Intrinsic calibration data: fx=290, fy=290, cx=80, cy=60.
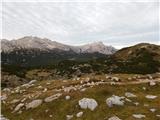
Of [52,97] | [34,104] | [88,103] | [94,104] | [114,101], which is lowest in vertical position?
[34,104]

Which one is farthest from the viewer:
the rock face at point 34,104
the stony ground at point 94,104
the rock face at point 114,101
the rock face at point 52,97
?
the rock face at point 52,97

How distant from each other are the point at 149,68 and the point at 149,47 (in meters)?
57.5

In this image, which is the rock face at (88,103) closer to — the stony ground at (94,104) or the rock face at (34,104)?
the stony ground at (94,104)

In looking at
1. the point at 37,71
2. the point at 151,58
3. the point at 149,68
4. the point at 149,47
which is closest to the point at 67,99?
the point at 149,68

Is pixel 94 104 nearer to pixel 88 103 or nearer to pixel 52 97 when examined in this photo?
pixel 88 103

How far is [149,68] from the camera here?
432ft

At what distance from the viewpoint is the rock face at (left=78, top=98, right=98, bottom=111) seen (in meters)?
37.2

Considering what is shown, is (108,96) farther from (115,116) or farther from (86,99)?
(115,116)

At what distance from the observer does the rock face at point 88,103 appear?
3717 cm

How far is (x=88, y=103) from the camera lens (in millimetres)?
37719

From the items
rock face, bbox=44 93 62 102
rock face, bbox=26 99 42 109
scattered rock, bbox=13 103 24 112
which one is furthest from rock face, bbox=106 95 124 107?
scattered rock, bbox=13 103 24 112

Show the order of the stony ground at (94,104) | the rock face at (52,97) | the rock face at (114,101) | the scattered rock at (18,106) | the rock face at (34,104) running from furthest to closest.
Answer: the scattered rock at (18,106) → the rock face at (52,97) → the rock face at (34,104) → the rock face at (114,101) → the stony ground at (94,104)

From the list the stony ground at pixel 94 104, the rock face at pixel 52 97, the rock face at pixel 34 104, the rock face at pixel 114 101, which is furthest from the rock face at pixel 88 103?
the rock face at pixel 34 104

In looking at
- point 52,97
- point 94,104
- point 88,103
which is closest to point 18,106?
point 52,97
